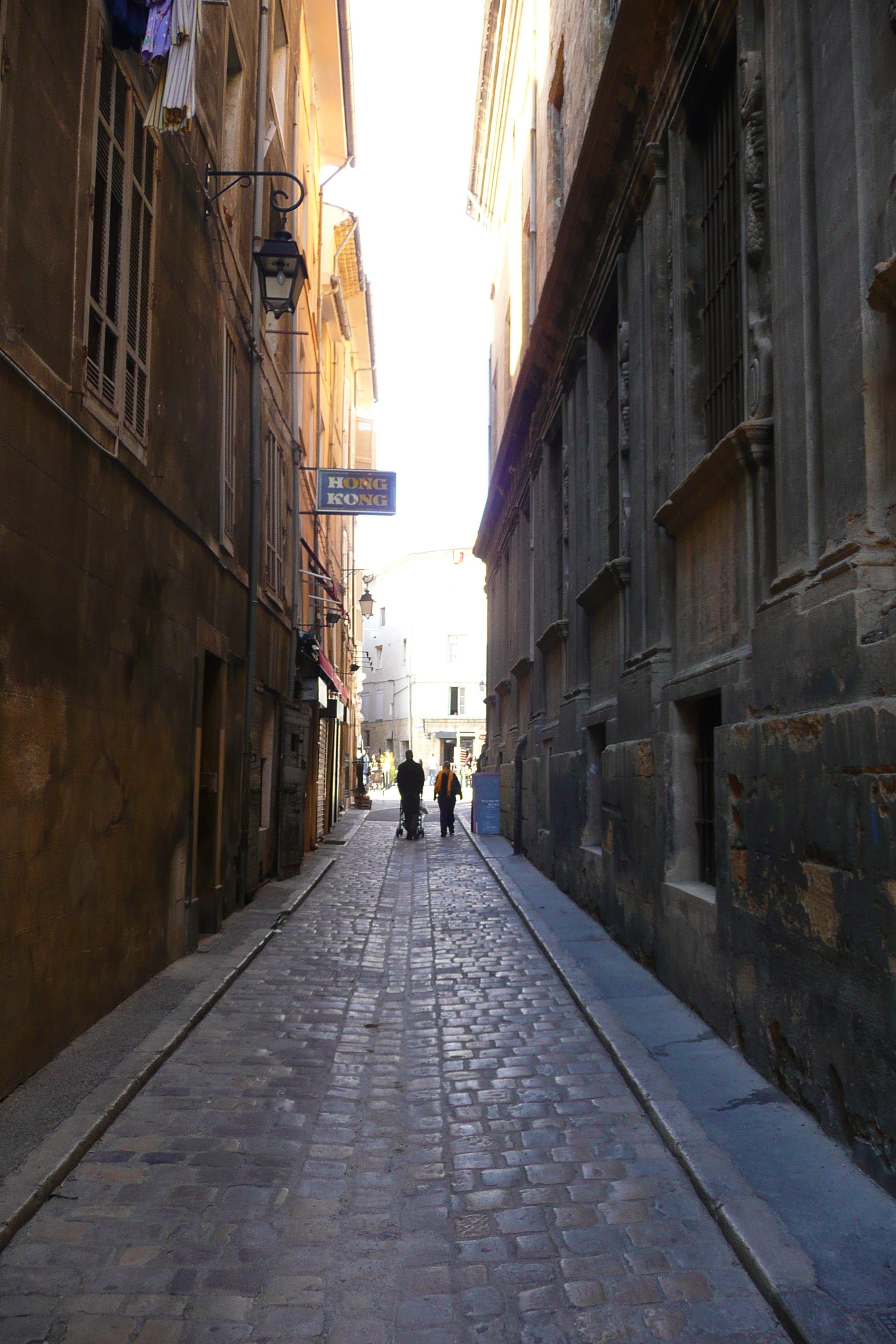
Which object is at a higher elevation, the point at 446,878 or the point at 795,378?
the point at 795,378

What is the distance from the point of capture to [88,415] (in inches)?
226

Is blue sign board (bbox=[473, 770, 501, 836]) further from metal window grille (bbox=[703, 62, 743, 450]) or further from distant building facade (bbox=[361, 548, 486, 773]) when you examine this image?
distant building facade (bbox=[361, 548, 486, 773])

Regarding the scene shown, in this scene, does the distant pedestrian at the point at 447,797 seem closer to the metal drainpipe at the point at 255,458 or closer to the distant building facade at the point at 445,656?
the metal drainpipe at the point at 255,458

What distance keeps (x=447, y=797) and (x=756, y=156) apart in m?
18.1

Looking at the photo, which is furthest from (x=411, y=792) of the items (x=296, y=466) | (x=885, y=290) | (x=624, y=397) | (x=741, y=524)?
(x=885, y=290)

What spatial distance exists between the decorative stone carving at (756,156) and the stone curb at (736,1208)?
4.27 meters

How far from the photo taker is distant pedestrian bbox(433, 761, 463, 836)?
22672 millimetres

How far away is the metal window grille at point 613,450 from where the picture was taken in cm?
1023

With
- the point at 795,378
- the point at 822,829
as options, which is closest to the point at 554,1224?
the point at 822,829

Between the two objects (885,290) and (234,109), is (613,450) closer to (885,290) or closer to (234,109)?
(234,109)

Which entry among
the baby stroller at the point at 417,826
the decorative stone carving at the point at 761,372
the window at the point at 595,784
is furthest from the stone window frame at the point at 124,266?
the baby stroller at the point at 417,826

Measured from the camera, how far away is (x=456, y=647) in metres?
55.6

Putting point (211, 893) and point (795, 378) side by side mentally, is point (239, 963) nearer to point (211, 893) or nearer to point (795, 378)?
point (211, 893)

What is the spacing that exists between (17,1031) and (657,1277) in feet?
9.95
